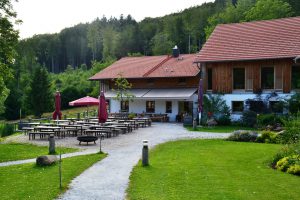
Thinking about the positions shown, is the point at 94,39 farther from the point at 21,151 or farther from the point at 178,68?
the point at 21,151

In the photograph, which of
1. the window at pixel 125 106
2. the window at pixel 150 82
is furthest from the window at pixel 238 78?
the window at pixel 125 106

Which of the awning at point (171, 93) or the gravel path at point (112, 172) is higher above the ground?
the awning at point (171, 93)

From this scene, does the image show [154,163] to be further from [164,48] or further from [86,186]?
[164,48]

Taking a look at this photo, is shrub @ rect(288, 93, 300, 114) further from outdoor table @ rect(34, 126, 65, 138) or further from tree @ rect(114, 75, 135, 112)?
outdoor table @ rect(34, 126, 65, 138)

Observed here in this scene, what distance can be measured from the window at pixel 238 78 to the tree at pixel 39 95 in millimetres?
27093

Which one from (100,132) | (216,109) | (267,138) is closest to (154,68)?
(216,109)

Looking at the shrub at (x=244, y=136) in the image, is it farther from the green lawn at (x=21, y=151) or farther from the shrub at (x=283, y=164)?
the green lawn at (x=21, y=151)

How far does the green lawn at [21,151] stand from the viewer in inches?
676

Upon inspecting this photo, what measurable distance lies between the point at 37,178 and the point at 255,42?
26.4m

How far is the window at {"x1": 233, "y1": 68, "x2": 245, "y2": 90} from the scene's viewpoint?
33.0 metres

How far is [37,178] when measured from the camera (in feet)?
39.7

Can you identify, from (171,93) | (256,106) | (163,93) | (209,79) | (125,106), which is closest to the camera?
(256,106)

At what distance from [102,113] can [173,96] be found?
1415 centimetres

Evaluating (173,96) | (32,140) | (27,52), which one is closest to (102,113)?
(32,140)
